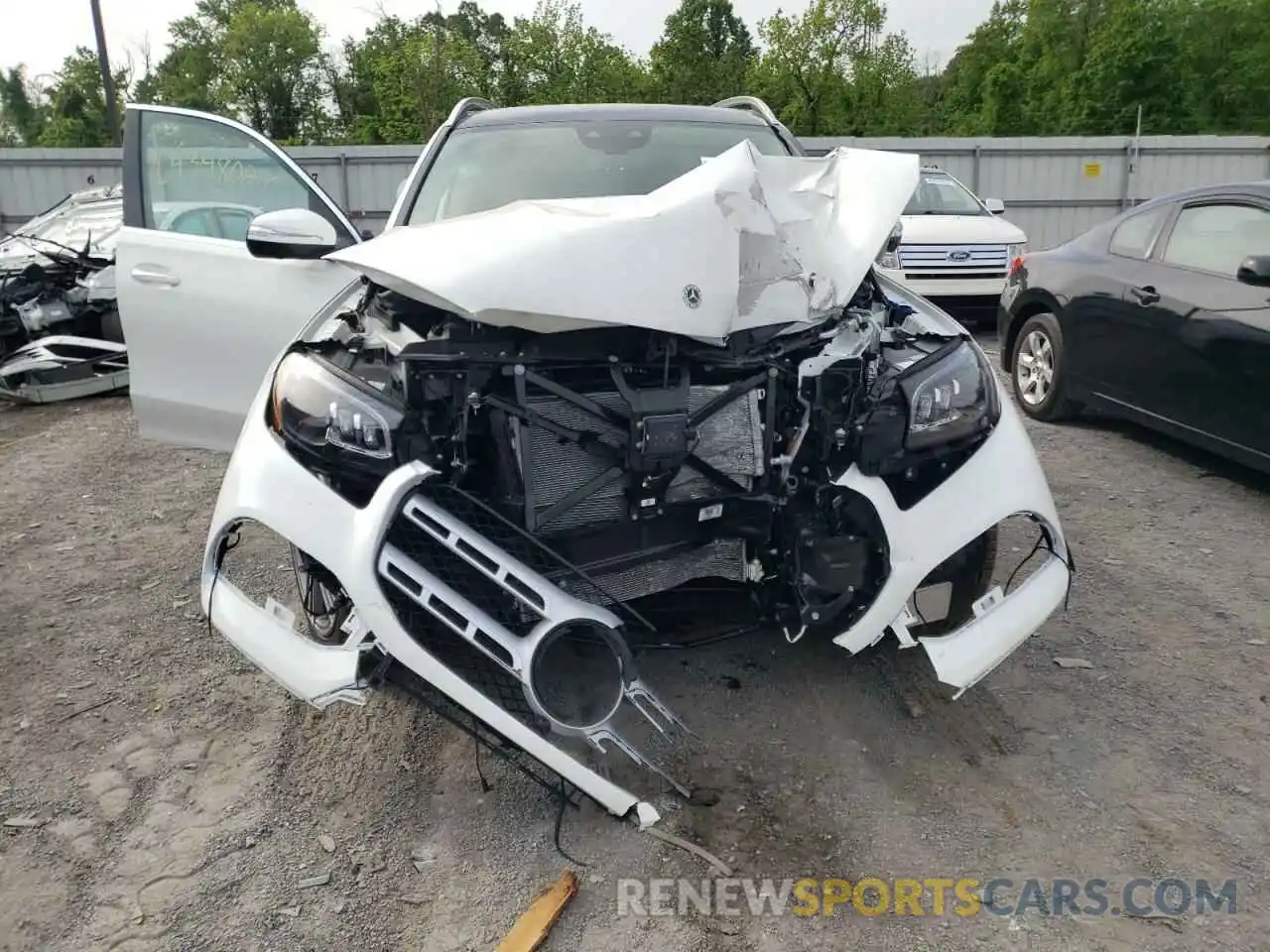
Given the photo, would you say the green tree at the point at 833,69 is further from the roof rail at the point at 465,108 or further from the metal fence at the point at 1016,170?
the roof rail at the point at 465,108

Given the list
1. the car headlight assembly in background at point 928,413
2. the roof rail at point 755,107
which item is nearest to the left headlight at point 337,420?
the car headlight assembly in background at point 928,413

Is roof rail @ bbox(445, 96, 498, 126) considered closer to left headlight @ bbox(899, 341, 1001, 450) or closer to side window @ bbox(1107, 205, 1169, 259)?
left headlight @ bbox(899, 341, 1001, 450)

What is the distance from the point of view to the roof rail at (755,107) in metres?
4.70

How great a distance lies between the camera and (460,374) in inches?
100

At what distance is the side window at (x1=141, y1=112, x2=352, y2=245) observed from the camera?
437cm

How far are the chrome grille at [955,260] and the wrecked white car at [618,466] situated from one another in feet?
23.8

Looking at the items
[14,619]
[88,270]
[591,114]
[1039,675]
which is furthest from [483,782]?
[88,270]

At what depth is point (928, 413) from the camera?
9.14ft

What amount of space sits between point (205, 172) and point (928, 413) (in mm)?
3416

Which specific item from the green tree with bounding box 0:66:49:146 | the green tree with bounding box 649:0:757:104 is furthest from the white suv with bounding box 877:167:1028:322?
the green tree with bounding box 0:66:49:146

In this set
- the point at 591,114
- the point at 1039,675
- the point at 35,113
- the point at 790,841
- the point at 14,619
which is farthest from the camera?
the point at 35,113

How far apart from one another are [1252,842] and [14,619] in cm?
430

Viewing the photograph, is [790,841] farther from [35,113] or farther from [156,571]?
[35,113]

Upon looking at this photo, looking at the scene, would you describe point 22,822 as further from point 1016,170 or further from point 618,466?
point 1016,170
